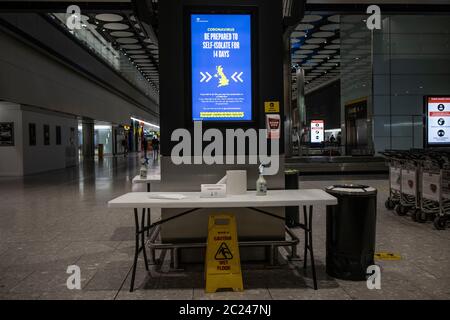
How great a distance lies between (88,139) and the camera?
2631cm

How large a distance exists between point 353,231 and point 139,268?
6.90 ft

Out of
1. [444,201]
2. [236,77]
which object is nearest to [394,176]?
[444,201]

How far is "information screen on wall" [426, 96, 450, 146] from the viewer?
785 centimetres

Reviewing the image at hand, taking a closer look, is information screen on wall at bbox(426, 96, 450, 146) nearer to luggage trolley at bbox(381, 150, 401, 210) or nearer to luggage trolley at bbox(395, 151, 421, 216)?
luggage trolley at bbox(381, 150, 401, 210)

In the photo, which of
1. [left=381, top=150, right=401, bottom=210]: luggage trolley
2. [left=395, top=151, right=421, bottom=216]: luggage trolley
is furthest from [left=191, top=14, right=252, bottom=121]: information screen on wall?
[left=381, top=150, right=401, bottom=210]: luggage trolley

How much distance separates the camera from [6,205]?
25.9 ft

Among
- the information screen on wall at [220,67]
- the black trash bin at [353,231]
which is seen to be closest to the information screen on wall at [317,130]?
the information screen on wall at [220,67]

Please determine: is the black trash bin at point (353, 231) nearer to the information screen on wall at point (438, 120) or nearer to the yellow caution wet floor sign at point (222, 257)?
the yellow caution wet floor sign at point (222, 257)

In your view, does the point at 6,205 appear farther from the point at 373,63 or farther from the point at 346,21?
the point at 346,21

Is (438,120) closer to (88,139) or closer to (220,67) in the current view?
(220,67)

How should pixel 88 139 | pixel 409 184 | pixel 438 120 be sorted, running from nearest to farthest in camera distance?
pixel 409 184, pixel 438 120, pixel 88 139

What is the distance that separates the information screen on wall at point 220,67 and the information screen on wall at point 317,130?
2355 cm

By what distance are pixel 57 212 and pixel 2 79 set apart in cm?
747

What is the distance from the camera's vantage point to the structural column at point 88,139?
2536 centimetres
